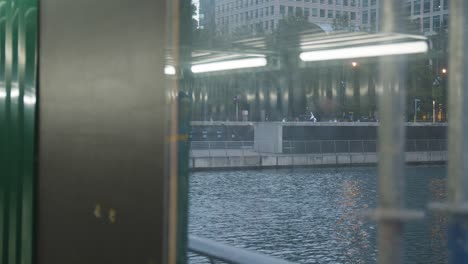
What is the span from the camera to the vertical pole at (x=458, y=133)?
144 cm

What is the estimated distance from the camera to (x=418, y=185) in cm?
187

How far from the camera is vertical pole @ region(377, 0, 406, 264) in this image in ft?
4.83

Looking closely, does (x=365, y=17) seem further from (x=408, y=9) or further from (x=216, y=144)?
(x=216, y=144)

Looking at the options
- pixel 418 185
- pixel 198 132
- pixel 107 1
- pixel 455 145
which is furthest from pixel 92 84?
pixel 455 145

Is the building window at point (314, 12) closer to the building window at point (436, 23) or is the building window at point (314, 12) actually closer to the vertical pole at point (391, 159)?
the building window at point (436, 23)

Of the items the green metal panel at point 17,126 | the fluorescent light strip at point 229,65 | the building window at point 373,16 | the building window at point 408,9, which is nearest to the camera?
the building window at point 408,9

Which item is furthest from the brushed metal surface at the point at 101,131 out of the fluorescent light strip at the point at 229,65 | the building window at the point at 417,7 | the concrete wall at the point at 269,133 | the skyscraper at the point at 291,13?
the building window at the point at 417,7

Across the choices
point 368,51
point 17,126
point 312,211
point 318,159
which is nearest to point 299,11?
point 368,51

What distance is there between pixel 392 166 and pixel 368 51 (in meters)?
0.41

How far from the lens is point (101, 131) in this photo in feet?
8.82

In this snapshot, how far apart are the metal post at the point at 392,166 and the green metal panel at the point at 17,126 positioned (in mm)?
2110

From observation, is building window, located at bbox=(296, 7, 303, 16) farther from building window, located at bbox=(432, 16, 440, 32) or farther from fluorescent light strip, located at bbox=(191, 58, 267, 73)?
building window, located at bbox=(432, 16, 440, 32)

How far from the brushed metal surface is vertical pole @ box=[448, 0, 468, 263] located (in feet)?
3.60

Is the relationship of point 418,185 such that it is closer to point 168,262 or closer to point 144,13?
point 168,262
